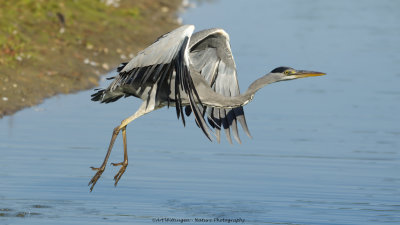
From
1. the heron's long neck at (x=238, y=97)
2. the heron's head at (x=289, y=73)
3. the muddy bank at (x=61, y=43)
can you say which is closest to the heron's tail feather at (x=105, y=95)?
the heron's long neck at (x=238, y=97)

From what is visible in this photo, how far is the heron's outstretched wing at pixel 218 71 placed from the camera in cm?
1008

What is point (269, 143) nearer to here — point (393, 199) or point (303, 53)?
point (393, 199)

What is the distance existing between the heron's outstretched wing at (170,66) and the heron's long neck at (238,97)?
125 millimetres

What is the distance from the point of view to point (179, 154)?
10.5 metres

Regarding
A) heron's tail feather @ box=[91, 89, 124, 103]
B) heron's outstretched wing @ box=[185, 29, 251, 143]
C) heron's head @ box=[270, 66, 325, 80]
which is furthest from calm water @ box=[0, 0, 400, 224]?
heron's head @ box=[270, 66, 325, 80]

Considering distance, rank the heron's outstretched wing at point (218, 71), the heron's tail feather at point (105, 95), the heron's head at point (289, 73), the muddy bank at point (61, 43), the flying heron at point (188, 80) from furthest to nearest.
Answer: the muddy bank at point (61, 43), the heron's outstretched wing at point (218, 71), the heron's tail feather at point (105, 95), the heron's head at point (289, 73), the flying heron at point (188, 80)

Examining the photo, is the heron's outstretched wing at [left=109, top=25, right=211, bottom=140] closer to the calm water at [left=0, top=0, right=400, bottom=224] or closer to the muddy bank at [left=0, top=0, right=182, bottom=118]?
the calm water at [left=0, top=0, right=400, bottom=224]

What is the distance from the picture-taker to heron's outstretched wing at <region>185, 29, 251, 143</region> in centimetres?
1008

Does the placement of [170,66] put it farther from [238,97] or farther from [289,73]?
[289,73]

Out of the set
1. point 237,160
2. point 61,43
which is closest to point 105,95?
point 237,160

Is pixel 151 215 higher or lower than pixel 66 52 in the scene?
lower

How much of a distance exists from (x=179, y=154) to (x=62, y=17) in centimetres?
691

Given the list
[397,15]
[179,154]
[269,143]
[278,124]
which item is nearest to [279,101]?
[278,124]

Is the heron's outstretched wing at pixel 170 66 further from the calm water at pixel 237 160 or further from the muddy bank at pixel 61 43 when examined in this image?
the muddy bank at pixel 61 43
